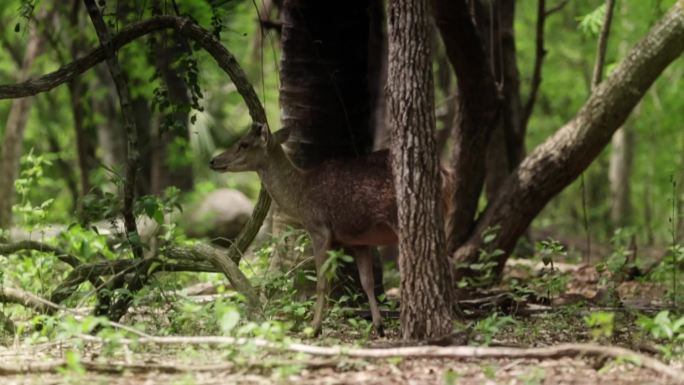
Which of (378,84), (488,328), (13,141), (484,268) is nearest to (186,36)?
(488,328)

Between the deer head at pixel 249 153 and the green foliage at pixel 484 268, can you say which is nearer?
the deer head at pixel 249 153

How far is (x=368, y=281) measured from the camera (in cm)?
898

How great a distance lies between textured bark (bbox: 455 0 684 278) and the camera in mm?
10898

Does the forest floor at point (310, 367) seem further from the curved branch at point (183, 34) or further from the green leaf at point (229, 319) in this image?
the curved branch at point (183, 34)

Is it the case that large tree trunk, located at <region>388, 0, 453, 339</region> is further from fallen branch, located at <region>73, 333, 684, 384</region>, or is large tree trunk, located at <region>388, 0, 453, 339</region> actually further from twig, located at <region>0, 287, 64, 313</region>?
twig, located at <region>0, 287, 64, 313</region>

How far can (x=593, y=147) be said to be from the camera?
1138 cm

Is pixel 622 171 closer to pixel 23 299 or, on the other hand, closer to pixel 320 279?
pixel 320 279

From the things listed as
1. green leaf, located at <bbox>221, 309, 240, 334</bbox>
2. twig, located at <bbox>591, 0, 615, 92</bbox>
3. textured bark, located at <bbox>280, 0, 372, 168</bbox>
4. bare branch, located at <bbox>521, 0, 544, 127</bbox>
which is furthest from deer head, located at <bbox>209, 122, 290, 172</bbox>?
bare branch, located at <bbox>521, 0, 544, 127</bbox>

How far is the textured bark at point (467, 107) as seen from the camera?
10969mm

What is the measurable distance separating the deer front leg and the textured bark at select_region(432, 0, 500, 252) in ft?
10.3

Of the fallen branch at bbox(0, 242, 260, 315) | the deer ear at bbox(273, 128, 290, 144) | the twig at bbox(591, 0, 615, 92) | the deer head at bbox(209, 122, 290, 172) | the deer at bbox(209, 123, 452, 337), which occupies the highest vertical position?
the twig at bbox(591, 0, 615, 92)

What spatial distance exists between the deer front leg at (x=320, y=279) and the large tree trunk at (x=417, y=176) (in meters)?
0.98

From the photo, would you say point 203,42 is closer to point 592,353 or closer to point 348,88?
point 348,88

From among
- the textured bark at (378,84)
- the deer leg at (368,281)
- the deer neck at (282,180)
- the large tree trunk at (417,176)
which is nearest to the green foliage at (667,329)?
the large tree trunk at (417,176)
